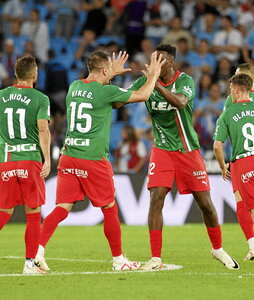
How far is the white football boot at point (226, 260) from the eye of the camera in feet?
32.2

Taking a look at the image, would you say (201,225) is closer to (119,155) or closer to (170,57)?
(119,155)

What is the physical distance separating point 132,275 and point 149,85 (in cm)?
196

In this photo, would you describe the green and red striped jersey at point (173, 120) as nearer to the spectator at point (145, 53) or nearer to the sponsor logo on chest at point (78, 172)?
the sponsor logo on chest at point (78, 172)

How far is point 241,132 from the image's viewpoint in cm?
1036

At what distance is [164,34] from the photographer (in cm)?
2291

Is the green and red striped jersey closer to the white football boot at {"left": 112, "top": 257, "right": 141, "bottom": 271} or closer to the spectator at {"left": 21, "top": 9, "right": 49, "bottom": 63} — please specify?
the white football boot at {"left": 112, "top": 257, "right": 141, "bottom": 271}

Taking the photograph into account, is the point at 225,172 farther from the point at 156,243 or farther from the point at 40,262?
the point at 40,262

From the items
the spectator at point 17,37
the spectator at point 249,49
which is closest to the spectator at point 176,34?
the spectator at point 249,49

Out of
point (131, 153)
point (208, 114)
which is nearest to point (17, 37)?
point (131, 153)

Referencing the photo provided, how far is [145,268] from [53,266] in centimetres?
114

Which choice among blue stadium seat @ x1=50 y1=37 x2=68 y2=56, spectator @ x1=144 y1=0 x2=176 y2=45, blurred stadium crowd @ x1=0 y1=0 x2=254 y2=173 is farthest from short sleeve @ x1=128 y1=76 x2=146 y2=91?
blue stadium seat @ x1=50 y1=37 x2=68 y2=56

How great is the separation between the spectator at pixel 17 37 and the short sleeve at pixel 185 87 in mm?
13066

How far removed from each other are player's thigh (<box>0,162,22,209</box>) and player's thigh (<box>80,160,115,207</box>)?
2.36ft

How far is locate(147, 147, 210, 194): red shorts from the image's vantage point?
32.8ft
